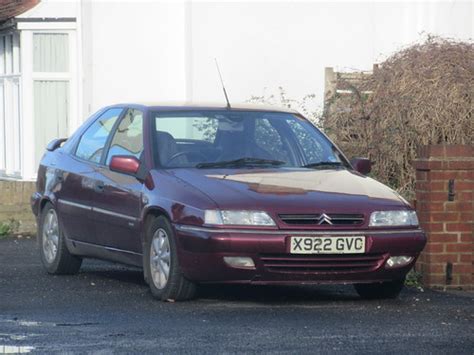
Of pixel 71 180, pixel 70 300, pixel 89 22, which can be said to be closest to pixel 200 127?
pixel 71 180

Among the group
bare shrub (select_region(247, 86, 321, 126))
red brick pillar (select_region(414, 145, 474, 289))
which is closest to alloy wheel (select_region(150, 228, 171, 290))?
red brick pillar (select_region(414, 145, 474, 289))

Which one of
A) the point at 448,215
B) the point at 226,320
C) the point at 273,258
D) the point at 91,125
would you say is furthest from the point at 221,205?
the point at 91,125

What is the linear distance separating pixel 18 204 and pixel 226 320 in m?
8.64

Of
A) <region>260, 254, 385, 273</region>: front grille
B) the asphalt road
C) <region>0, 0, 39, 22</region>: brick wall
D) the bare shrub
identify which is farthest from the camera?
<region>0, 0, 39, 22</region>: brick wall

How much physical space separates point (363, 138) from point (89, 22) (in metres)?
7.37

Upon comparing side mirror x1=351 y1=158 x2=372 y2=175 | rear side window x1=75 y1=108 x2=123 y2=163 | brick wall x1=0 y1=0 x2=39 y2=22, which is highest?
brick wall x1=0 y1=0 x2=39 y2=22

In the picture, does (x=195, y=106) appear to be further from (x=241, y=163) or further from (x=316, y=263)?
(x=316, y=263)

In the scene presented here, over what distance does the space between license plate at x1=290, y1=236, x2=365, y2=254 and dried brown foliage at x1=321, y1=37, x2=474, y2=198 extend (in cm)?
468

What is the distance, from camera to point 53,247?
38.7ft

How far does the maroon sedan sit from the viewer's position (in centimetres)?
927

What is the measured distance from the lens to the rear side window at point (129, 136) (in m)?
10.6

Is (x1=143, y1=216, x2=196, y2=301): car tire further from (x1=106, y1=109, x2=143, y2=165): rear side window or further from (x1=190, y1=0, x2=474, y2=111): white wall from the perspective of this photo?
(x1=190, y1=0, x2=474, y2=111): white wall

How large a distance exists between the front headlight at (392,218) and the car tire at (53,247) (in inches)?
126

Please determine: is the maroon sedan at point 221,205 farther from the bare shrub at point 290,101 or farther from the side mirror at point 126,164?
the bare shrub at point 290,101
